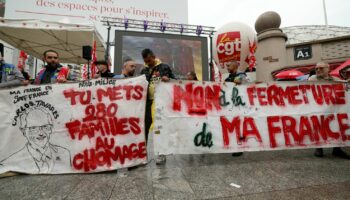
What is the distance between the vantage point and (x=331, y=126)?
143 inches

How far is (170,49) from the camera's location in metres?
12.1

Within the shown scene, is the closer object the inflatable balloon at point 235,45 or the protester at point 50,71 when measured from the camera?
the protester at point 50,71

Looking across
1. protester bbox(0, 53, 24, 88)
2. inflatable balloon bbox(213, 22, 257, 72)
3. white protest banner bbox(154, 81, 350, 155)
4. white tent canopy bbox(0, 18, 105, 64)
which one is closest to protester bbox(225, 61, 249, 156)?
white protest banner bbox(154, 81, 350, 155)

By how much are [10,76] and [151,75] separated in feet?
8.55

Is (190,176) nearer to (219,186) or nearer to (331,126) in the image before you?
(219,186)

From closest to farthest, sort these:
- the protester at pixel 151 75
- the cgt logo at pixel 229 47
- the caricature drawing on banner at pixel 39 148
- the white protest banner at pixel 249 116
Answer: the caricature drawing on banner at pixel 39 148
the white protest banner at pixel 249 116
the protester at pixel 151 75
the cgt logo at pixel 229 47

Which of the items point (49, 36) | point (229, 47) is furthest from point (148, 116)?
point (49, 36)

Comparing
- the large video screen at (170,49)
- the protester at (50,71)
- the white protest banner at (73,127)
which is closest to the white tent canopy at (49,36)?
the large video screen at (170,49)

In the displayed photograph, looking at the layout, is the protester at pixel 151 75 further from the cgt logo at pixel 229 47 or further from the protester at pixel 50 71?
the cgt logo at pixel 229 47

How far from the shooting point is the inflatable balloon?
22.8ft

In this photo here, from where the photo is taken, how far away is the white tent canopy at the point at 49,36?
5965mm

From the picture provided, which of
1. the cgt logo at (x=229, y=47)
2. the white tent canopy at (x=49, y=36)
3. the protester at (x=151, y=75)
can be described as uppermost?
the white tent canopy at (x=49, y=36)

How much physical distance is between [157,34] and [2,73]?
8.57m

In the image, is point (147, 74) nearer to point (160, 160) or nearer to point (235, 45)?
point (160, 160)
